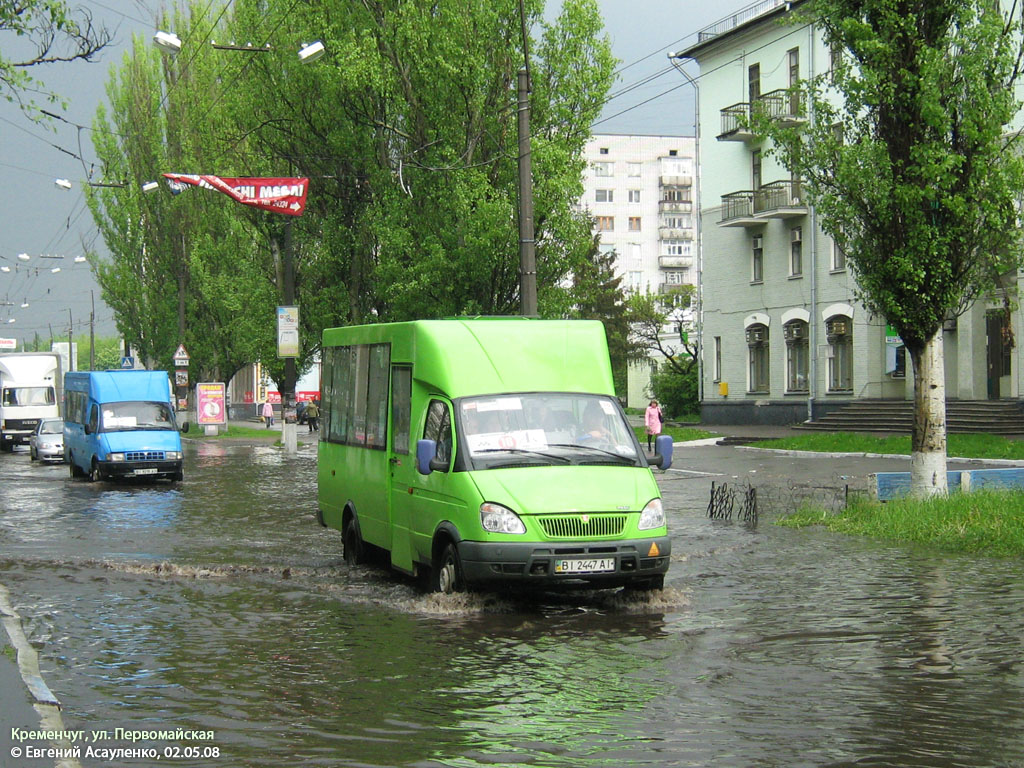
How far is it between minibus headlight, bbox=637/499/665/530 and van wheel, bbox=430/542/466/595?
1.55m

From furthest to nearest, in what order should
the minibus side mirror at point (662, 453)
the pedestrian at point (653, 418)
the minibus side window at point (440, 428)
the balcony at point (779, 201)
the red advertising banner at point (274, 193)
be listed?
1. the balcony at point (779, 201)
2. the pedestrian at point (653, 418)
3. the red advertising banner at point (274, 193)
4. the minibus side mirror at point (662, 453)
5. the minibus side window at point (440, 428)

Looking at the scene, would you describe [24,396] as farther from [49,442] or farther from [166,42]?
[166,42]

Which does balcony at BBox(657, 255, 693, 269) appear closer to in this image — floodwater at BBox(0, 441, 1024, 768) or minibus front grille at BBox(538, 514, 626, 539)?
floodwater at BBox(0, 441, 1024, 768)

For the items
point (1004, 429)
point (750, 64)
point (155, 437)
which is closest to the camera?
point (155, 437)

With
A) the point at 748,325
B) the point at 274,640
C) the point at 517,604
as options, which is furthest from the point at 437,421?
the point at 748,325

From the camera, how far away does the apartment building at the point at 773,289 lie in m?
40.3

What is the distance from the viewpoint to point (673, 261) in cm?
9781

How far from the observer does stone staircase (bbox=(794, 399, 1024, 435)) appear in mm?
33344

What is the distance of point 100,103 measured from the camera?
184ft

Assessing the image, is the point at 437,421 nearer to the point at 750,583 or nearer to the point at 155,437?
the point at 750,583

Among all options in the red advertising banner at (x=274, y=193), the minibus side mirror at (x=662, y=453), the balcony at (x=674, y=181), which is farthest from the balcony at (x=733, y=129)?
the balcony at (x=674, y=181)

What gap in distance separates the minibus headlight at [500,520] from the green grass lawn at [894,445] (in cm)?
1929

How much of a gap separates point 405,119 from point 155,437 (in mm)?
9661

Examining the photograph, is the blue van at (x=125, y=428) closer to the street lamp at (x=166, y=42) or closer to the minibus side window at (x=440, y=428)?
the street lamp at (x=166, y=42)
